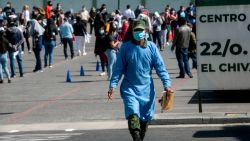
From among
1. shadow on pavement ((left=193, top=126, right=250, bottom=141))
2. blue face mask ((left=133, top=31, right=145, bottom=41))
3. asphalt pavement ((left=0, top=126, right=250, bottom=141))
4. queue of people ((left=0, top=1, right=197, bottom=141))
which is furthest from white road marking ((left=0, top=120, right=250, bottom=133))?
blue face mask ((left=133, top=31, right=145, bottom=41))

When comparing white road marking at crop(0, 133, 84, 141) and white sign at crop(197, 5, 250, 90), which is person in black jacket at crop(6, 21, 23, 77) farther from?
white road marking at crop(0, 133, 84, 141)

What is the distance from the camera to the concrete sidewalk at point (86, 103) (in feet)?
60.9

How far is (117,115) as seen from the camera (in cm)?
2000

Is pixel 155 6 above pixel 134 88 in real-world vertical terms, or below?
below

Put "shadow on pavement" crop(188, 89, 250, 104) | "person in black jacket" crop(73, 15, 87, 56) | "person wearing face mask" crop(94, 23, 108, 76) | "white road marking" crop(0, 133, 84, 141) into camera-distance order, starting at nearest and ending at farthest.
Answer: "white road marking" crop(0, 133, 84, 141) → "shadow on pavement" crop(188, 89, 250, 104) → "person wearing face mask" crop(94, 23, 108, 76) → "person in black jacket" crop(73, 15, 87, 56)

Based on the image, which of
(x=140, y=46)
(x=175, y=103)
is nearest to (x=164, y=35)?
(x=175, y=103)

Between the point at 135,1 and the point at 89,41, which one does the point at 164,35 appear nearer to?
the point at 89,41

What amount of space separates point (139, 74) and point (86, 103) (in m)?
9.92

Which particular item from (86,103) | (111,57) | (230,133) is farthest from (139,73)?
Result: (111,57)

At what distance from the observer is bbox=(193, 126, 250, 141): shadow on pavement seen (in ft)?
51.9

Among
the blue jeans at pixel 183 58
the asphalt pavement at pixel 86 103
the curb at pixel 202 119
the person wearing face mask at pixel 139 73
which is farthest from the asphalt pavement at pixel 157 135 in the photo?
the blue jeans at pixel 183 58

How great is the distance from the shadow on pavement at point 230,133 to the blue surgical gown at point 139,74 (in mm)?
2728

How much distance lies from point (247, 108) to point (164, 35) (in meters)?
24.9

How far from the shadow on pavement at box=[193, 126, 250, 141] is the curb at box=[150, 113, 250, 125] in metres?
0.53
